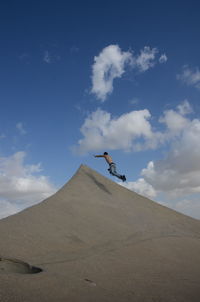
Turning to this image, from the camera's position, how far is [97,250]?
683 cm

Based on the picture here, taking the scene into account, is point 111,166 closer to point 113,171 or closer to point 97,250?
point 113,171

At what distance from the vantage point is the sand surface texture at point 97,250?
4143 mm

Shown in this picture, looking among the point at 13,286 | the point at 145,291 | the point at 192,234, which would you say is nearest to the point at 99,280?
the point at 145,291

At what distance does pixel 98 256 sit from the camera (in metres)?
6.26

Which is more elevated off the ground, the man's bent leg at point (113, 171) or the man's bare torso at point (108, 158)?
the man's bare torso at point (108, 158)

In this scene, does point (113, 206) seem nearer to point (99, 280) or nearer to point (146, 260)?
point (146, 260)

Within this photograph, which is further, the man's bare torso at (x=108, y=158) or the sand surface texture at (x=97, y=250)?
the man's bare torso at (x=108, y=158)

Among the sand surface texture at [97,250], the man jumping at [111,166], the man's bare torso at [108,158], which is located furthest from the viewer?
the man's bare torso at [108,158]

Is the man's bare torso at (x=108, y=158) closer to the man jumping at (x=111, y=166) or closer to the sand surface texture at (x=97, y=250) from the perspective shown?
the man jumping at (x=111, y=166)

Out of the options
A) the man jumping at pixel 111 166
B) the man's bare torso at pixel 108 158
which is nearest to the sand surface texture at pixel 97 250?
the man jumping at pixel 111 166

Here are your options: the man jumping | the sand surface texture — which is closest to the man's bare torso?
the man jumping

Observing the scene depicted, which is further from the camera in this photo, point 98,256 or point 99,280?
point 98,256

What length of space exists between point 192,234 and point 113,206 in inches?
118

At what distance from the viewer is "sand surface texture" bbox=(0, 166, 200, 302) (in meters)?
4.14
